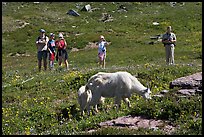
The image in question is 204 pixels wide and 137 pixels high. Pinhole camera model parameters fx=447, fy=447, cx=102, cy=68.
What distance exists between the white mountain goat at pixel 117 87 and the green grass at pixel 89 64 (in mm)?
538

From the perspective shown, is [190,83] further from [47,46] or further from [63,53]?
[63,53]

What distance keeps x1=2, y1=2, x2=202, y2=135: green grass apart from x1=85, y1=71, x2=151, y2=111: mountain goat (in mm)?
539

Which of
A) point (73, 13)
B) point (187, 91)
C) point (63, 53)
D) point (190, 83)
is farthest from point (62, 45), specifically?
point (73, 13)

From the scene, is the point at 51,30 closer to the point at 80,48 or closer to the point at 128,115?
the point at 80,48

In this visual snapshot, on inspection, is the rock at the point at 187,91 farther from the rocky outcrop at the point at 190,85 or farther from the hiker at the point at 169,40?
the hiker at the point at 169,40

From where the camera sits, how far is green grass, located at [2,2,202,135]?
46.0 ft

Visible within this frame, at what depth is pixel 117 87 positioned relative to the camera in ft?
53.3

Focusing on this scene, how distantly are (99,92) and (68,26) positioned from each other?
51092 mm

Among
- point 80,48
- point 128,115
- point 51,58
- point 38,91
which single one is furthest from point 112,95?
point 80,48

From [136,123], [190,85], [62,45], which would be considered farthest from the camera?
[62,45]

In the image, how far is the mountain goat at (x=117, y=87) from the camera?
637 inches

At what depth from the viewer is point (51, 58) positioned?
29.2 m

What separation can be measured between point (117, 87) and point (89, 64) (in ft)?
73.9

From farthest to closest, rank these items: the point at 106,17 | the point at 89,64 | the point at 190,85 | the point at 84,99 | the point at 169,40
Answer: the point at 106,17
the point at 89,64
the point at 169,40
the point at 84,99
the point at 190,85
